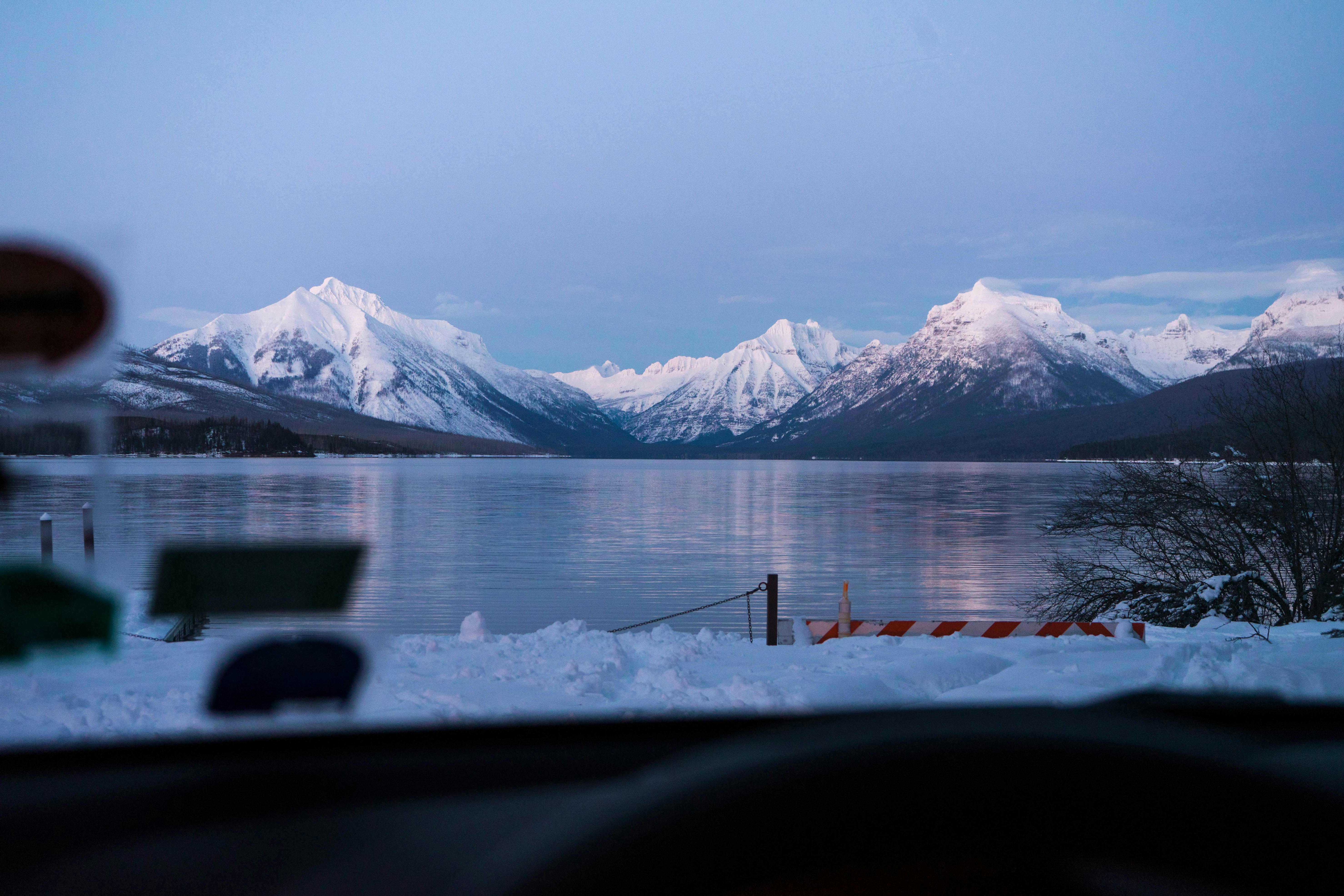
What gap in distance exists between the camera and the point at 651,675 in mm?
6613

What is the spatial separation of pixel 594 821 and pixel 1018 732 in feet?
1.31

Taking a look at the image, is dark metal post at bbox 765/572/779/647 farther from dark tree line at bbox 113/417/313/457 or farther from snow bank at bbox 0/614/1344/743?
dark tree line at bbox 113/417/313/457

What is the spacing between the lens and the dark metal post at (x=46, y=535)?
4.37ft

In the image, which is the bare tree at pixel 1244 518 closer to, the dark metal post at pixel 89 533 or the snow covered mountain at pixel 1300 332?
the snow covered mountain at pixel 1300 332

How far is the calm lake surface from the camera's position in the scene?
5.13 feet

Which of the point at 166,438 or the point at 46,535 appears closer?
the point at 46,535

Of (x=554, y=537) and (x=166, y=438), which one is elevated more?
(x=166, y=438)

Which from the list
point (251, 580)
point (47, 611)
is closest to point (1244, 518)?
Result: point (251, 580)

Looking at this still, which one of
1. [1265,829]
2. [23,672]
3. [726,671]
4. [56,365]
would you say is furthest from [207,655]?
[726,671]

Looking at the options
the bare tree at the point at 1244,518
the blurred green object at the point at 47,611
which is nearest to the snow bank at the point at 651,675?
the blurred green object at the point at 47,611

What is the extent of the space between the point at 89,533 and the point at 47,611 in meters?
0.17

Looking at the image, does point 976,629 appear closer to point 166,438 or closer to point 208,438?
point 208,438

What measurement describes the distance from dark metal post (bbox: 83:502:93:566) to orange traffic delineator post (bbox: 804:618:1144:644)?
844 centimetres

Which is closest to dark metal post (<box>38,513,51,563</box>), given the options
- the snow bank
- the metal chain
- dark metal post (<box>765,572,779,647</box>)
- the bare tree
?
the snow bank
